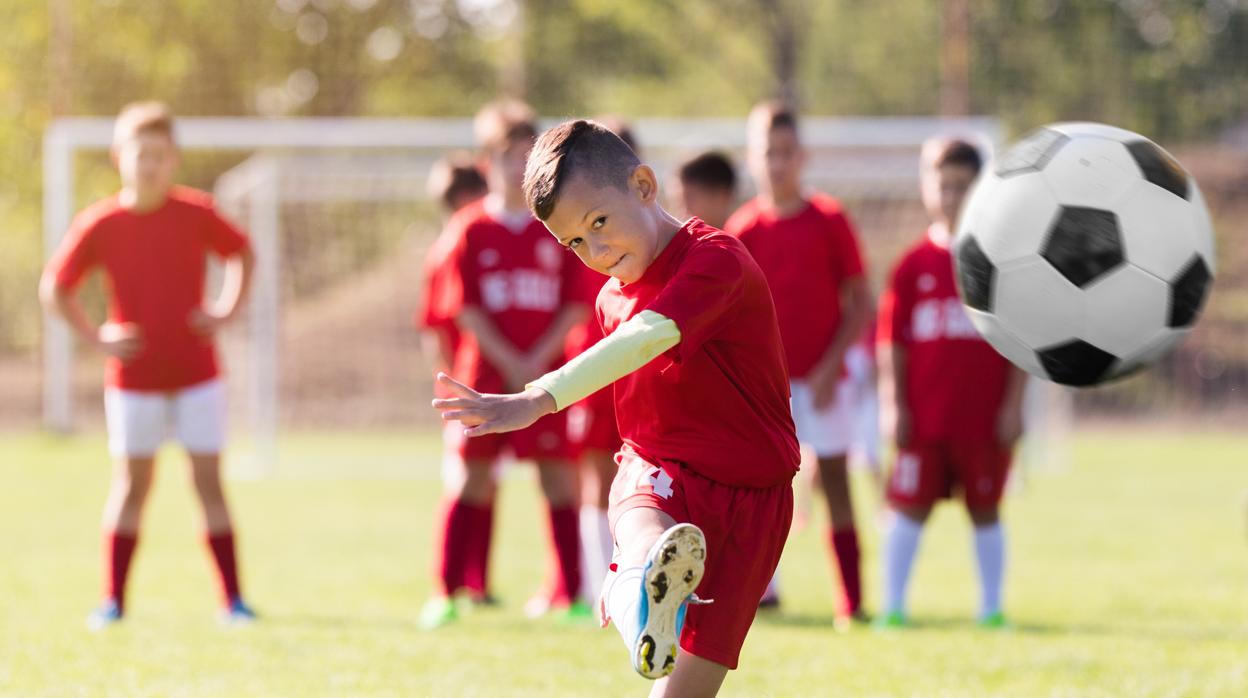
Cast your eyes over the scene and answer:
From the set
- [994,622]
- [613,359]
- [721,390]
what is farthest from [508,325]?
[613,359]

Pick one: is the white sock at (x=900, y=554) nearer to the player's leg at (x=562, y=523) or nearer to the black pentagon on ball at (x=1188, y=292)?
the player's leg at (x=562, y=523)

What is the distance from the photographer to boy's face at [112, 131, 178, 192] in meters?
5.72

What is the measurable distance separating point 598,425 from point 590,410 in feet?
0.23

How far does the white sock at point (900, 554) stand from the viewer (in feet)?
18.7

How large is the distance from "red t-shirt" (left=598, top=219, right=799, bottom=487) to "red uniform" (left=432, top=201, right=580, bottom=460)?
2712 mm

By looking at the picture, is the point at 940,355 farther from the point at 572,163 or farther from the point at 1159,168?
the point at 572,163

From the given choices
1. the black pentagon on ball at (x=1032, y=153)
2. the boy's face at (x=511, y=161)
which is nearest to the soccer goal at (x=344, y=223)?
the boy's face at (x=511, y=161)

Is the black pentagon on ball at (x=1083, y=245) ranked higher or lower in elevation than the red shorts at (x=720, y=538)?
higher

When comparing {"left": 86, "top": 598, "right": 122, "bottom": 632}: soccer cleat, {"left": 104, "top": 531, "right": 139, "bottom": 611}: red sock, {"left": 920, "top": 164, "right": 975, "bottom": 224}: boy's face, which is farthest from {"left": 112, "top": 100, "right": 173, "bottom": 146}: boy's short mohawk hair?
{"left": 920, "top": 164, "right": 975, "bottom": 224}: boy's face

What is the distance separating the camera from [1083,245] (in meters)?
3.76

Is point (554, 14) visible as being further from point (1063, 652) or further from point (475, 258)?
point (1063, 652)

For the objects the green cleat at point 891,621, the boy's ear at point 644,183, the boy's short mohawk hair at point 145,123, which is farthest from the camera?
the boy's short mohawk hair at point 145,123

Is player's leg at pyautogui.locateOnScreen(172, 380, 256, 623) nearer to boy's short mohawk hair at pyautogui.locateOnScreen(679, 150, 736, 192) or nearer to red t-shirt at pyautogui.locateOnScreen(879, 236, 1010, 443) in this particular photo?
boy's short mohawk hair at pyautogui.locateOnScreen(679, 150, 736, 192)

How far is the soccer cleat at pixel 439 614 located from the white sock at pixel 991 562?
2061 millimetres
